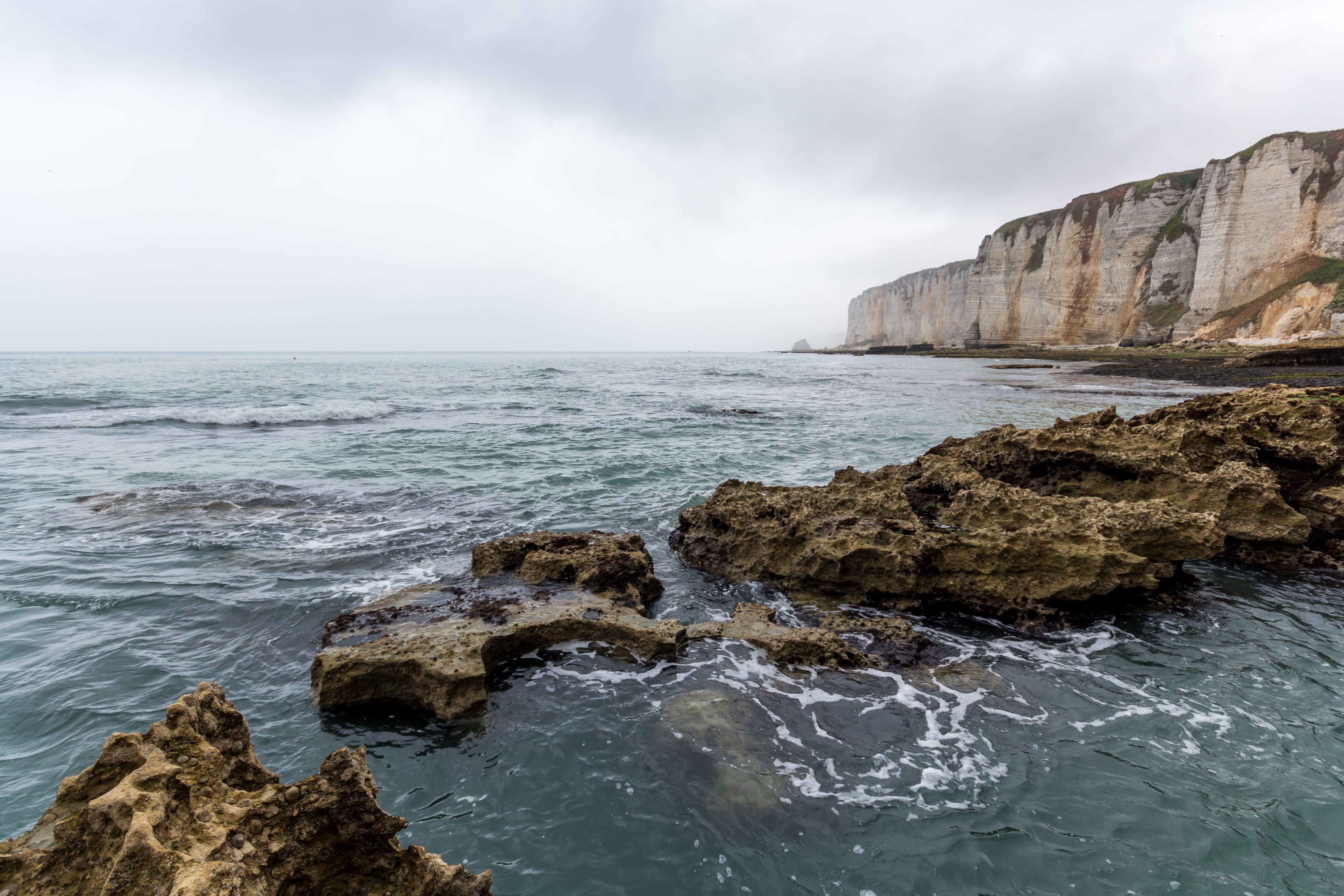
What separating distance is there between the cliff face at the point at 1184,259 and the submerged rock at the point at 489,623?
60364 millimetres

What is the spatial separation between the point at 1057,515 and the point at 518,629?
6.41 metres

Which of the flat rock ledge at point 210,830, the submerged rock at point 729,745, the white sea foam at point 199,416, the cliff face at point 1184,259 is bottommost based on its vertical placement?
the submerged rock at point 729,745

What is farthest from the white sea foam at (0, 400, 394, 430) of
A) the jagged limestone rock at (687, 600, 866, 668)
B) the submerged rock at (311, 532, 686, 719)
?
the jagged limestone rock at (687, 600, 866, 668)

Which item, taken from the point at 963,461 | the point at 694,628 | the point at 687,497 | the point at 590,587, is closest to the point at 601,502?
the point at 687,497

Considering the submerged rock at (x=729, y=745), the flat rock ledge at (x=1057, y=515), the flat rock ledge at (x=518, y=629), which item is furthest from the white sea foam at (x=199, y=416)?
the submerged rock at (x=729, y=745)

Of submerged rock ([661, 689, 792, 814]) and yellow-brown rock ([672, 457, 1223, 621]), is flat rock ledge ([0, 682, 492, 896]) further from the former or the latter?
yellow-brown rock ([672, 457, 1223, 621])

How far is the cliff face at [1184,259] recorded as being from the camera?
47906 mm

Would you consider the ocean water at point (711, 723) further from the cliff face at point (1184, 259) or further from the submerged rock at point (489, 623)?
the cliff face at point (1184, 259)

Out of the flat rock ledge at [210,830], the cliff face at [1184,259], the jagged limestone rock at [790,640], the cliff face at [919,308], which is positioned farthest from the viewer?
the cliff face at [919,308]

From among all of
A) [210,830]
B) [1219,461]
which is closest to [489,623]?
[210,830]

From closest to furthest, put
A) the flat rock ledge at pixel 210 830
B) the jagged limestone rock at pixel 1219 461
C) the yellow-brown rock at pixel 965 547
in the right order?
the flat rock ledge at pixel 210 830, the yellow-brown rock at pixel 965 547, the jagged limestone rock at pixel 1219 461

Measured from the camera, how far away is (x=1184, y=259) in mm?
59719

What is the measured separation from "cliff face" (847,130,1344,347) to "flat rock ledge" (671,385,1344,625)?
5187 cm

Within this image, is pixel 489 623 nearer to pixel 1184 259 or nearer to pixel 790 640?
pixel 790 640
